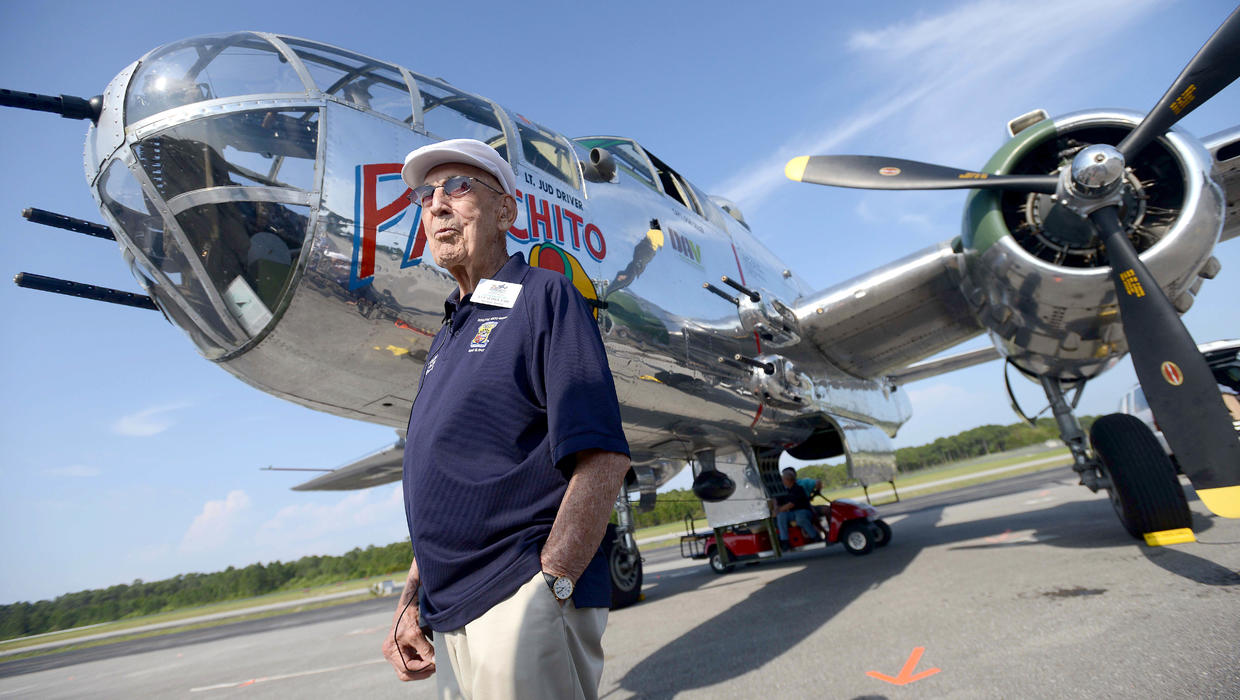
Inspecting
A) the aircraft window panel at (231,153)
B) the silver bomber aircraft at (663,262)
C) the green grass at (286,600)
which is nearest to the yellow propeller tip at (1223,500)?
the silver bomber aircraft at (663,262)

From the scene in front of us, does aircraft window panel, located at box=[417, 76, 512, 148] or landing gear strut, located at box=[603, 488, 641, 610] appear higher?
aircraft window panel, located at box=[417, 76, 512, 148]

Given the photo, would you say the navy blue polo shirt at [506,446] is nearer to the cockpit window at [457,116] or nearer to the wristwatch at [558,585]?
the wristwatch at [558,585]

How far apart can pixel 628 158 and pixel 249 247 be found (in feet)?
12.2

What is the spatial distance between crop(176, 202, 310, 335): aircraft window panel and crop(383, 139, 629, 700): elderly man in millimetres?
2012

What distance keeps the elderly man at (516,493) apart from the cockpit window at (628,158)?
4.44 m

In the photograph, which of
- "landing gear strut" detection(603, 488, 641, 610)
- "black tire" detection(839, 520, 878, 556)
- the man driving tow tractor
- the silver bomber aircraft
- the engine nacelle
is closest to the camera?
the silver bomber aircraft

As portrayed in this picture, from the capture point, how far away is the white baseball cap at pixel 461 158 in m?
1.68

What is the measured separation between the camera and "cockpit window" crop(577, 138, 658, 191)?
5.83 meters

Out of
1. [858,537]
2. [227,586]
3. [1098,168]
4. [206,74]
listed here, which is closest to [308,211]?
[206,74]

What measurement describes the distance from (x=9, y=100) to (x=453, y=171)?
2870 mm

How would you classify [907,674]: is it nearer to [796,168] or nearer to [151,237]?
[151,237]

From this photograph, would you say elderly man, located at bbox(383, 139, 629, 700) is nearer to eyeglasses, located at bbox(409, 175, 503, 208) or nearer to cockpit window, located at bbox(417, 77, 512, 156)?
eyeglasses, located at bbox(409, 175, 503, 208)

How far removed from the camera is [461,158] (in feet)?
5.56

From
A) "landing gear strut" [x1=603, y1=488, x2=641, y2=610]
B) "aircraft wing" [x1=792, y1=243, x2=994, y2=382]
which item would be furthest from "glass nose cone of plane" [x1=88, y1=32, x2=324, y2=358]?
"aircraft wing" [x1=792, y1=243, x2=994, y2=382]
